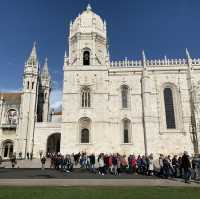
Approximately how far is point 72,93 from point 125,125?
28.9 ft

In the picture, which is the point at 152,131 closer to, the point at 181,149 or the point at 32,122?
the point at 181,149

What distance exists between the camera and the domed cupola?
36.6m

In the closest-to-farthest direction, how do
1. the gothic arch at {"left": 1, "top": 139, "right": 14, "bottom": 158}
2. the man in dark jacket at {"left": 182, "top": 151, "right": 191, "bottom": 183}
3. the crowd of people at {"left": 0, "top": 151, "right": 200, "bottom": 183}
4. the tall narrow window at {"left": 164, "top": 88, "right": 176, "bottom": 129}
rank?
the man in dark jacket at {"left": 182, "top": 151, "right": 191, "bottom": 183}
the crowd of people at {"left": 0, "top": 151, "right": 200, "bottom": 183}
the tall narrow window at {"left": 164, "top": 88, "right": 176, "bottom": 129}
the gothic arch at {"left": 1, "top": 139, "right": 14, "bottom": 158}

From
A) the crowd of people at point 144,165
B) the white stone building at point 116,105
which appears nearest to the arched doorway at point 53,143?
the white stone building at point 116,105

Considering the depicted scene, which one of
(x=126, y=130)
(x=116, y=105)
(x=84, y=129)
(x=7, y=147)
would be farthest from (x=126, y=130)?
(x=7, y=147)

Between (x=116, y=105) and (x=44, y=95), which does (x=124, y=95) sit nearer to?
(x=116, y=105)

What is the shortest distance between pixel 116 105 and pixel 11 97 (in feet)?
79.0

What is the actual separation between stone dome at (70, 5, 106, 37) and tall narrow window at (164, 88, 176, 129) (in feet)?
46.6

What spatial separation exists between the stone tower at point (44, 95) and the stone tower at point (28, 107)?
487cm

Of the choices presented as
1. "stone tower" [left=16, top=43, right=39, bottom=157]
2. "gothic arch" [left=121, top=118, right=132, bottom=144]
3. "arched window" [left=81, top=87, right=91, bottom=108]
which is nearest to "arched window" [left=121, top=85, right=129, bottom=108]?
"gothic arch" [left=121, top=118, right=132, bottom=144]

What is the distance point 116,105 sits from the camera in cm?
3356

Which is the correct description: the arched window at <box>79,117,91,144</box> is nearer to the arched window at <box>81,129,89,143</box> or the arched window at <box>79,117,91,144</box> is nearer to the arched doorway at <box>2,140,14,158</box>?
the arched window at <box>81,129,89,143</box>

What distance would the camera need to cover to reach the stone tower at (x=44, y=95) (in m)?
44.0
